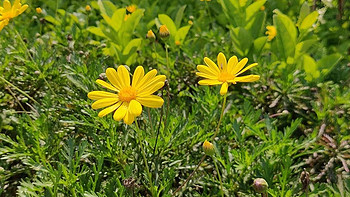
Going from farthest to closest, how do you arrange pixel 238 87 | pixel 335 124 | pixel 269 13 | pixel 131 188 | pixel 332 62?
pixel 269 13 → pixel 238 87 → pixel 332 62 → pixel 335 124 → pixel 131 188

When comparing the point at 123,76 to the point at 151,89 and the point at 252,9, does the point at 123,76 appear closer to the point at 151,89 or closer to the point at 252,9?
the point at 151,89

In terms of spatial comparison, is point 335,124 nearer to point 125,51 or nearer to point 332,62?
point 332,62

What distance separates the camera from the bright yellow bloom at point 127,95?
110 centimetres

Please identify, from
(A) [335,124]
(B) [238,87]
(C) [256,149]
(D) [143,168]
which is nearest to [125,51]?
(B) [238,87]

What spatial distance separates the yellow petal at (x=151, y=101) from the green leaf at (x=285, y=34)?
3.35ft

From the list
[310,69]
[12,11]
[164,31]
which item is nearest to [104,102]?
[164,31]

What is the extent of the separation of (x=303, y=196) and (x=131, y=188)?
54cm

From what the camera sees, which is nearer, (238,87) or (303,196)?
(303,196)

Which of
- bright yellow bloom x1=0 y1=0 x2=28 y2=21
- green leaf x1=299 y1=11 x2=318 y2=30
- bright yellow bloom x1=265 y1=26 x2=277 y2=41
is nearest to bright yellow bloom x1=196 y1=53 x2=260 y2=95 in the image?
bright yellow bloom x1=0 y1=0 x2=28 y2=21

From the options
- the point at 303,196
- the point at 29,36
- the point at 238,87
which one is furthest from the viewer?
the point at 29,36

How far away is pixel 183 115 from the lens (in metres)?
1.60

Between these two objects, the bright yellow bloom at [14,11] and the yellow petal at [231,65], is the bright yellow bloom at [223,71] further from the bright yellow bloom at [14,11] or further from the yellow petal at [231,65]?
the bright yellow bloom at [14,11]

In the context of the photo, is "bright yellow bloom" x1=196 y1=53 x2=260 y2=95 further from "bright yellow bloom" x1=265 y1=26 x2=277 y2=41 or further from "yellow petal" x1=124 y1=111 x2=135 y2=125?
"bright yellow bloom" x1=265 y1=26 x2=277 y2=41

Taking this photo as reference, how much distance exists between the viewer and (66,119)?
4.83 ft
